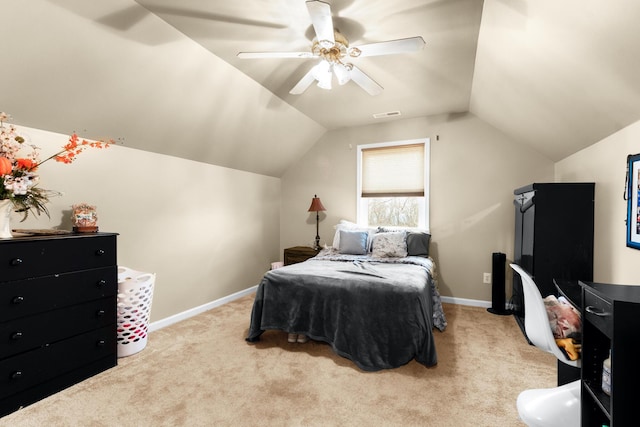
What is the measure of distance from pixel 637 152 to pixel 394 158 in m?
2.71

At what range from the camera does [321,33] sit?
1993mm

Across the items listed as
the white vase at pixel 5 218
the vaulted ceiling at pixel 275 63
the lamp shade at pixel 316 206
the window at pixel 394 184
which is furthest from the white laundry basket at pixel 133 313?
the window at pixel 394 184

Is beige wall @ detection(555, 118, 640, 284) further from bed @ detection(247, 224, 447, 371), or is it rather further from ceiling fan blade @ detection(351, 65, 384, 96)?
ceiling fan blade @ detection(351, 65, 384, 96)

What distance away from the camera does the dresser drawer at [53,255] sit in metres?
1.88

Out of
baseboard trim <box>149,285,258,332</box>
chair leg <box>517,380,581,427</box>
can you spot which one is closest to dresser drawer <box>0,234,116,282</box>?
baseboard trim <box>149,285,258,332</box>

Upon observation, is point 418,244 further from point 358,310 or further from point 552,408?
point 552,408

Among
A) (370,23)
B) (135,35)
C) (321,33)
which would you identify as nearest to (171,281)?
(135,35)

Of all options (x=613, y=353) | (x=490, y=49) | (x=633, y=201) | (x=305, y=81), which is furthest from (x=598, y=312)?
(x=305, y=81)

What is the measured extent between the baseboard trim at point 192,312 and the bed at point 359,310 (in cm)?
108

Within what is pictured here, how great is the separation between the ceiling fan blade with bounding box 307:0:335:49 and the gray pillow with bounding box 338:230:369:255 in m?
2.39

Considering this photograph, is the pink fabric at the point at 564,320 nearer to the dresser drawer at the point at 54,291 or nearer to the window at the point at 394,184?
the window at the point at 394,184

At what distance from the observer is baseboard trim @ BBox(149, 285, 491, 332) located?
323 centimetres

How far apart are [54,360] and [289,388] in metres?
1.57

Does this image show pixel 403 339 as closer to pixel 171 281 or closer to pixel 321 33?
pixel 321 33
